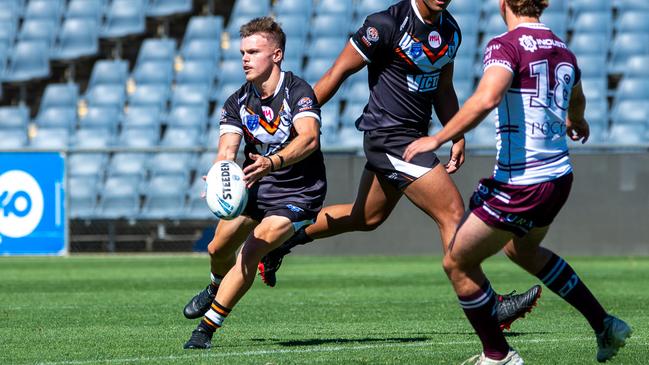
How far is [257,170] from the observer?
6879mm

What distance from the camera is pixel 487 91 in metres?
5.52

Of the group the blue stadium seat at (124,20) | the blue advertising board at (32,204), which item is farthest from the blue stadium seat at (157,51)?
the blue advertising board at (32,204)

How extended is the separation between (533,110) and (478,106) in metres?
0.41

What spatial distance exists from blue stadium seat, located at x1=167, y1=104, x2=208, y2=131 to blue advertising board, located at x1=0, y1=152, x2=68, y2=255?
3.58m

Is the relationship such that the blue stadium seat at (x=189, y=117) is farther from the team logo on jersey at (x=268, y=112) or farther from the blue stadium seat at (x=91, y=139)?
the team logo on jersey at (x=268, y=112)

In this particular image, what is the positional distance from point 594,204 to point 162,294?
309 inches

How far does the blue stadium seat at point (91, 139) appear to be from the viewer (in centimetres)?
2120

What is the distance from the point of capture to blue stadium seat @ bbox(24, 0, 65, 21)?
24.0 metres

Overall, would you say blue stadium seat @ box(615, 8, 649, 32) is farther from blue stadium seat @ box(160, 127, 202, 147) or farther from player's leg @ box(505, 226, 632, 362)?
player's leg @ box(505, 226, 632, 362)

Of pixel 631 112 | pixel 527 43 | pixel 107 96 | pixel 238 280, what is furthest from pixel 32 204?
pixel 527 43

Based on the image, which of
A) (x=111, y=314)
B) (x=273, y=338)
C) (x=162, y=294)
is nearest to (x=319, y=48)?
(x=162, y=294)

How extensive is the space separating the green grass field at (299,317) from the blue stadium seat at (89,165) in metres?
3.71

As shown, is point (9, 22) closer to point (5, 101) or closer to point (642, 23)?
point (5, 101)

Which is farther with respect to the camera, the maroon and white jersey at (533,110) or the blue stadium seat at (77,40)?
the blue stadium seat at (77,40)
